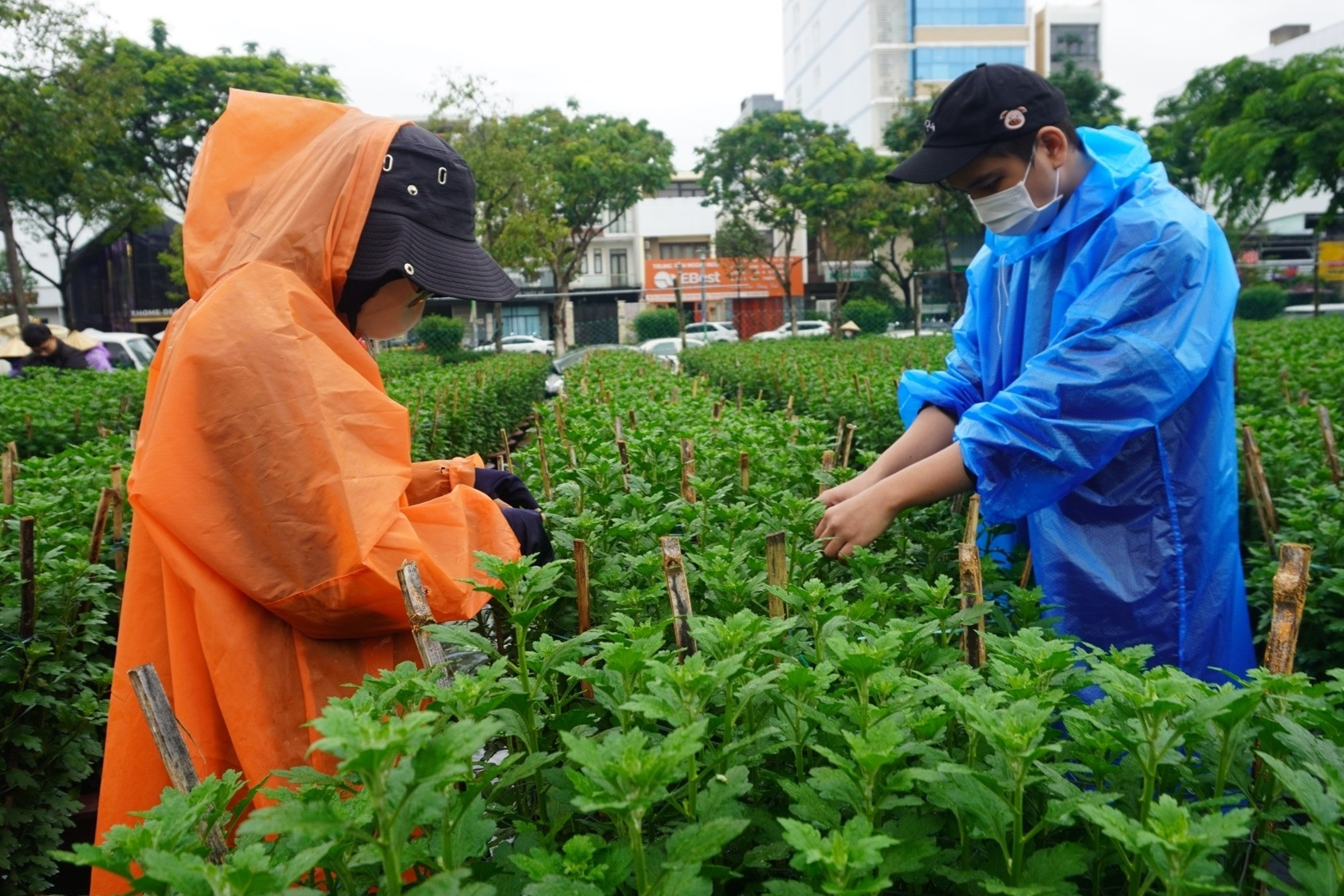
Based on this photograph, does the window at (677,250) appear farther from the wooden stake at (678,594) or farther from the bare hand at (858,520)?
the wooden stake at (678,594)

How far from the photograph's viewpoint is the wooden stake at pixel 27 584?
7.31ft

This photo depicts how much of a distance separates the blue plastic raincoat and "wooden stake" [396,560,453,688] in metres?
1.08

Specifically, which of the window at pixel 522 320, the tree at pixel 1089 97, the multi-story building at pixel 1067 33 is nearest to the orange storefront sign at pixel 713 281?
the window at pixel 522 320

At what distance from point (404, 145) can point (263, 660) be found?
0.90 metres

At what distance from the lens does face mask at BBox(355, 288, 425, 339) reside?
1847mm

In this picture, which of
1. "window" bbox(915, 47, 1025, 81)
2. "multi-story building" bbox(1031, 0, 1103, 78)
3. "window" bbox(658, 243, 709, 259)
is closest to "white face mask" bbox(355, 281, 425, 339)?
"window" bbox(658, 243, 709, 259)

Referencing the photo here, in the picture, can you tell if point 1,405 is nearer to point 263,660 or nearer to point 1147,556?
point 263,660

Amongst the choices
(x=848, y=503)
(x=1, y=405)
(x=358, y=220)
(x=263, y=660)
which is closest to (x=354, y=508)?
(x=263, y=660)

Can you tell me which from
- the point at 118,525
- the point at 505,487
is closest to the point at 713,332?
the point at 118,525

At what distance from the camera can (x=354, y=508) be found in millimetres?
1467

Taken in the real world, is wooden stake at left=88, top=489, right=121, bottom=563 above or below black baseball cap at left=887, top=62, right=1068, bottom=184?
below

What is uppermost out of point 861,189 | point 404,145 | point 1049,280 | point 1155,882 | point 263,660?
point 861,189

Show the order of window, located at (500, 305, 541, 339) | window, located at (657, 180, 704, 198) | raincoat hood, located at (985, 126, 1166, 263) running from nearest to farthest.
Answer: raincoat hood, located at (985, 126, 1166, 263)
window, located at (500, 305, 541, 339)
window, located at (657, 180, 704, 198)

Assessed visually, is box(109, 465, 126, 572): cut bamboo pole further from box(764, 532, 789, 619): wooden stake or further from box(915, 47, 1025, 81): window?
box(915, 47, 1025, 81): window
